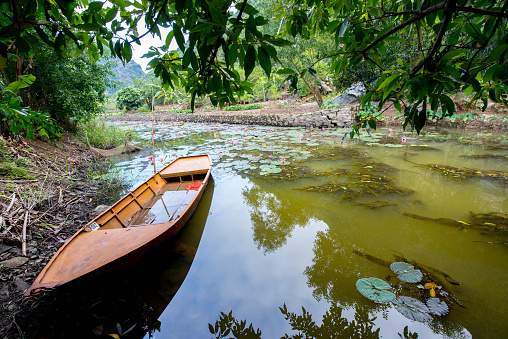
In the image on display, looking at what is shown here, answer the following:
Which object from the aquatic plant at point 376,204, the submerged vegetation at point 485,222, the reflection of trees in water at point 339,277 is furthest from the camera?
the aquatic plant at point 376,204

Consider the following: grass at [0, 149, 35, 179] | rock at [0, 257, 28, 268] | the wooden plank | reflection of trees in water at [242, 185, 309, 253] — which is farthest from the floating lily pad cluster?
grass at [0, 149, 35, 179]

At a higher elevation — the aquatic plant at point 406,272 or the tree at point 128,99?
the tree at point 128,99

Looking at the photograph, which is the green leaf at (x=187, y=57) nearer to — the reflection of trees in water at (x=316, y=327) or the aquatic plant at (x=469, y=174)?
the reflection of trees in water at (x=316, y=327)

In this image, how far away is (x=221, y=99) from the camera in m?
1.16

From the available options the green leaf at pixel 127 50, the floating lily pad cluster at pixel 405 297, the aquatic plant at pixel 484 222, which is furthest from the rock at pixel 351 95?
the green leaf at pixel 127 50

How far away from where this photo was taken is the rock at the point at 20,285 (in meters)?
1.77

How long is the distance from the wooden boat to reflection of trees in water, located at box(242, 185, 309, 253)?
848 millimetres

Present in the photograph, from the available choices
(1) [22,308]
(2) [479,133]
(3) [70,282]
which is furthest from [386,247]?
(2) [479,133]

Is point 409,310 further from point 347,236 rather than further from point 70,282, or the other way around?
point 70,282

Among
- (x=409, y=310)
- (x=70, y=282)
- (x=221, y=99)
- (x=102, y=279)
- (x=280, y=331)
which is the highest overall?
(x=221, y=99)

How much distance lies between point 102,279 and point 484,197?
14.6ft

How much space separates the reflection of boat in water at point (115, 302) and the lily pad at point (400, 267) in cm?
189

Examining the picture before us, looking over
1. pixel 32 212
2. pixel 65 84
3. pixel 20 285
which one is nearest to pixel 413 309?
pixel 20 285

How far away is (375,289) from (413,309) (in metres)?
0.25
